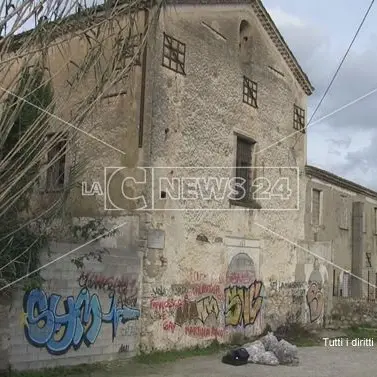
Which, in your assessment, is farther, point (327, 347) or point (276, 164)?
point (276, 164)

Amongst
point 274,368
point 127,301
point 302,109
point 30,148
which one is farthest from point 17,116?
point 302,109

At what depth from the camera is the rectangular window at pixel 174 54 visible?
1342 centimetres

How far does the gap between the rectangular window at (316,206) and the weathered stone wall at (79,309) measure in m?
9.17

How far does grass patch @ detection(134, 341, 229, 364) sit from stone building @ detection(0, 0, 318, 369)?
0.64 feet

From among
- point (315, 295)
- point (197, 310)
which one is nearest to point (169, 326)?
point (197, 310)

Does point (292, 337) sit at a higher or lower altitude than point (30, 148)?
lower

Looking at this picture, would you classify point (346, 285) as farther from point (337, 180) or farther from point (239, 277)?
point (239, 277)

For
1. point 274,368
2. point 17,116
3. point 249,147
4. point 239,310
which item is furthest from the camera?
point 249,147

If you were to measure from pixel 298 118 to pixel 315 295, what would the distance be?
581cm

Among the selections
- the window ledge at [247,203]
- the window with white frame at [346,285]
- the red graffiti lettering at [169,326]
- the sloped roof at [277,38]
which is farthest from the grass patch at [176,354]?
the window with white frame at [346,285]

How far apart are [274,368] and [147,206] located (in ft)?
14.0

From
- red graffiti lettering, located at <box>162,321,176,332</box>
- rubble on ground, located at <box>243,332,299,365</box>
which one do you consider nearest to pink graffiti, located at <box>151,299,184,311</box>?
Result: red graffiti lettering, located at <box>162,321,176,332</box>

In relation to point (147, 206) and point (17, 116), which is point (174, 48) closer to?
point (147, 206)

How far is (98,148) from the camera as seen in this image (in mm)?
13039
